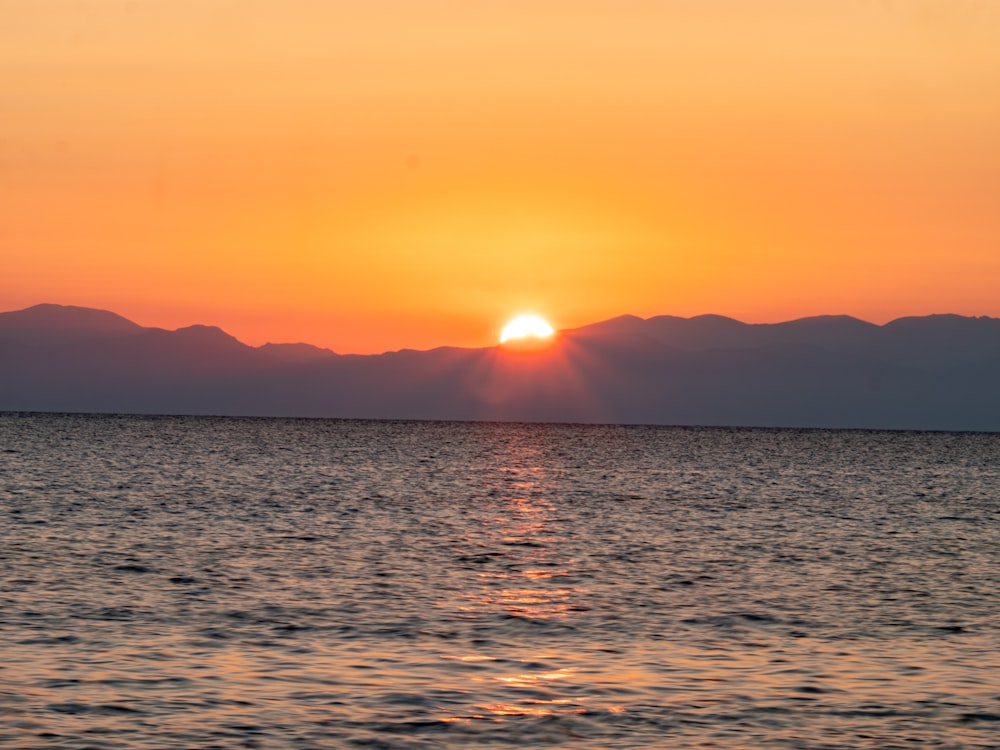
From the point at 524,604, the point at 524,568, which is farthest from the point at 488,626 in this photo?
the point at 524,568

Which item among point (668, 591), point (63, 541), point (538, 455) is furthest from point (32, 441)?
point (668, 591)

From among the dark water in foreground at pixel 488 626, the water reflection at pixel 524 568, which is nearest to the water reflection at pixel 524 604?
the water reflection at pixel 524 568

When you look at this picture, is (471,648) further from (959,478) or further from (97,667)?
(959,478)

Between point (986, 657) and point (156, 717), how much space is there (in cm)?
1733

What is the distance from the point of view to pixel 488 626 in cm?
3156

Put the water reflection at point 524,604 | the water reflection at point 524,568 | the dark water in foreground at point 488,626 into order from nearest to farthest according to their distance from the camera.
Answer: the dark water in foreground at point 488,626
the water reflection at point 524,604
the water reflection at point 524,568

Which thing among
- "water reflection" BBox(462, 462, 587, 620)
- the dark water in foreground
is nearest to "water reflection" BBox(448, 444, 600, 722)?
"water reflection" BBox(462, 462, 587, 620)

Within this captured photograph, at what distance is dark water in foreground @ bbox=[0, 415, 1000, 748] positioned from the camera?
2177cm

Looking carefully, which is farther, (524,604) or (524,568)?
(524,568)

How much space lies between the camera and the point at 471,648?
28.6 meters

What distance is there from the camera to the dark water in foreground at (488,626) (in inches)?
857

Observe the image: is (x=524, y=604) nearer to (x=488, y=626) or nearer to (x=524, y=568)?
(x=488, y=626)

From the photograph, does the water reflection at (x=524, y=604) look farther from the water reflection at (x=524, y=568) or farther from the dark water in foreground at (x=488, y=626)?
the dark water in foreground at (x=488, y=626)

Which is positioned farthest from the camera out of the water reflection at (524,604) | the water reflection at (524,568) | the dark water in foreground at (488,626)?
the water reflection at (524,568)
